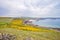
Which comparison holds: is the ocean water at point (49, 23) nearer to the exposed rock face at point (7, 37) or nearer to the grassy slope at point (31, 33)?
the grassy slope at point (31, 33)

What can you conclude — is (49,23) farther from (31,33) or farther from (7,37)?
(7,37)

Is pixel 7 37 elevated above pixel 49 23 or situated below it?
below

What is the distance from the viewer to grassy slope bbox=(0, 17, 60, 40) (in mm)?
2564

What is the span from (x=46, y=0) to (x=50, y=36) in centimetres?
60

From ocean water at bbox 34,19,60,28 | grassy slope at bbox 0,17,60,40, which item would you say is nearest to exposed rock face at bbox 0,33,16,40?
grassy slope at bbox 0,17,60,40

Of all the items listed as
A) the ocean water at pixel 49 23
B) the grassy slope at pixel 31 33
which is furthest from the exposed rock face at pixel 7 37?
the ocean water at pixel 49 23

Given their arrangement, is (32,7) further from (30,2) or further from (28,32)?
(28,32)

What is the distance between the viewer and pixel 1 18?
266cm

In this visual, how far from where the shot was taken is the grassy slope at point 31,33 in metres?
2.56

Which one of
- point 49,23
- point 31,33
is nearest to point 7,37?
point 31,33

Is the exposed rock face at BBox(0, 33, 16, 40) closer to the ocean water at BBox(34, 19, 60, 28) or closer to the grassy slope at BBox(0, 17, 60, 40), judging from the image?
the grassy slope at BBox(0, 17, 60, 40)

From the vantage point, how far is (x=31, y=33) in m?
2.61

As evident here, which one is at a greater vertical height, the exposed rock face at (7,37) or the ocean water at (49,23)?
the ocean water at (49,23)

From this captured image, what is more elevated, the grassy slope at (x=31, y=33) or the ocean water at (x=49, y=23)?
the ocean water at (x=49, y=23)
